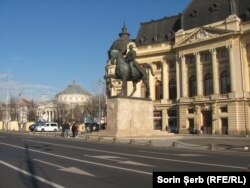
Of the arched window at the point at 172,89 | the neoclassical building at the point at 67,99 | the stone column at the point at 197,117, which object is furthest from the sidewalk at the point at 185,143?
the neoclassical building at the point at 67,99

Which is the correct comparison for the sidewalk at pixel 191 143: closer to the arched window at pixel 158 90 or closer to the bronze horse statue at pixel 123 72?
the bronze horse statue at pixel 123 72

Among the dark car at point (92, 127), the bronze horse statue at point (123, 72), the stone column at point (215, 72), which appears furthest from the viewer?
the dark car at point (92, 127)

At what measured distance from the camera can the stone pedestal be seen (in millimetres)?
38219

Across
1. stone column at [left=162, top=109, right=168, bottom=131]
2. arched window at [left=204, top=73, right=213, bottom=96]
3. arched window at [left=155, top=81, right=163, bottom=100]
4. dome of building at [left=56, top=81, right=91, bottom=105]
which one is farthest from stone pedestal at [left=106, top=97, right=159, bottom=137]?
dome of building at [left=56, top=81, right=91, bottom=105]

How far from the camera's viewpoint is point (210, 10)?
73.8 metres

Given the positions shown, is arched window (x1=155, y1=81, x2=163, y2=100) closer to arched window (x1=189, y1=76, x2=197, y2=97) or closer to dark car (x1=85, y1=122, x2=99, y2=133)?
arched window (x1=189, y1=76, x2=197, y2=97)

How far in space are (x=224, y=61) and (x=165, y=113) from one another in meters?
16.3

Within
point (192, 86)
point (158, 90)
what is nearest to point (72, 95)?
point (158, 90)

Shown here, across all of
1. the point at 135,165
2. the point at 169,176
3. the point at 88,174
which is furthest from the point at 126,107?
the point at 169,176

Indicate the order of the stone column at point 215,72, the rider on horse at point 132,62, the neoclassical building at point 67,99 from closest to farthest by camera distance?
the rider on horse at point 132,62, the stone column at point 215,72, the neoclassical building at point 67,99

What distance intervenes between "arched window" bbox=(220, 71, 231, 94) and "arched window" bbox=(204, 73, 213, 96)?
251cm

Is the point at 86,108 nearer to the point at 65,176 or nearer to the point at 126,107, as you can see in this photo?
the point at 126,107

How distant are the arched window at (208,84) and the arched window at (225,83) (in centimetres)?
251

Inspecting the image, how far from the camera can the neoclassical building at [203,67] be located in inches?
2645
